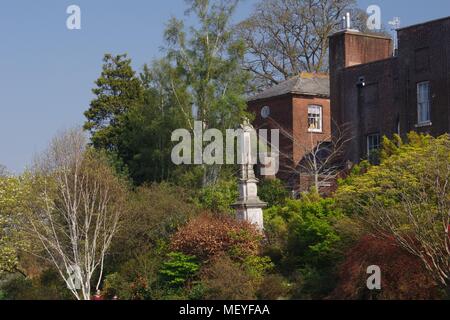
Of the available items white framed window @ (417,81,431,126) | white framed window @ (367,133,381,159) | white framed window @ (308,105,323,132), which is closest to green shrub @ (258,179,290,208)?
white framed window @ (367,133,381,159)

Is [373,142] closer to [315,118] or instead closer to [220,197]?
[315,118]

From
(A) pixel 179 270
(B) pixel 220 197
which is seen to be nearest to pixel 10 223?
(B) pixel 220 197

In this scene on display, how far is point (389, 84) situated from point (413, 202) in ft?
60.7

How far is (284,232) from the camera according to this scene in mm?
32500

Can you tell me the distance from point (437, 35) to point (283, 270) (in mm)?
15793

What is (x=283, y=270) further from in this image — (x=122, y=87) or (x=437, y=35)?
(x=122, y=87)

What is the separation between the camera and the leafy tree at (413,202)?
24.5 m

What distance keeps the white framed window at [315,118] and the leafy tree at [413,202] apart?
62.0 ft

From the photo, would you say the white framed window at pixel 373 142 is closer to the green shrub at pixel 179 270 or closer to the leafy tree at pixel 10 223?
the green shrub at pixel 179 270

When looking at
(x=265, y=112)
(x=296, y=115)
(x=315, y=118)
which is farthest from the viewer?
(x=265, y=112)

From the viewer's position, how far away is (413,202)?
1064 inches

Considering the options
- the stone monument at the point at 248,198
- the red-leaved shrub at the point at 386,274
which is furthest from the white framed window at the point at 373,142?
the red-leaved shrub at the point at 386,274

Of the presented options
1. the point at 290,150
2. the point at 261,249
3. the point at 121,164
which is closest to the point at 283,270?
the point at 261,249

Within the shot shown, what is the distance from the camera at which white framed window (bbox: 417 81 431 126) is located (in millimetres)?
41469
